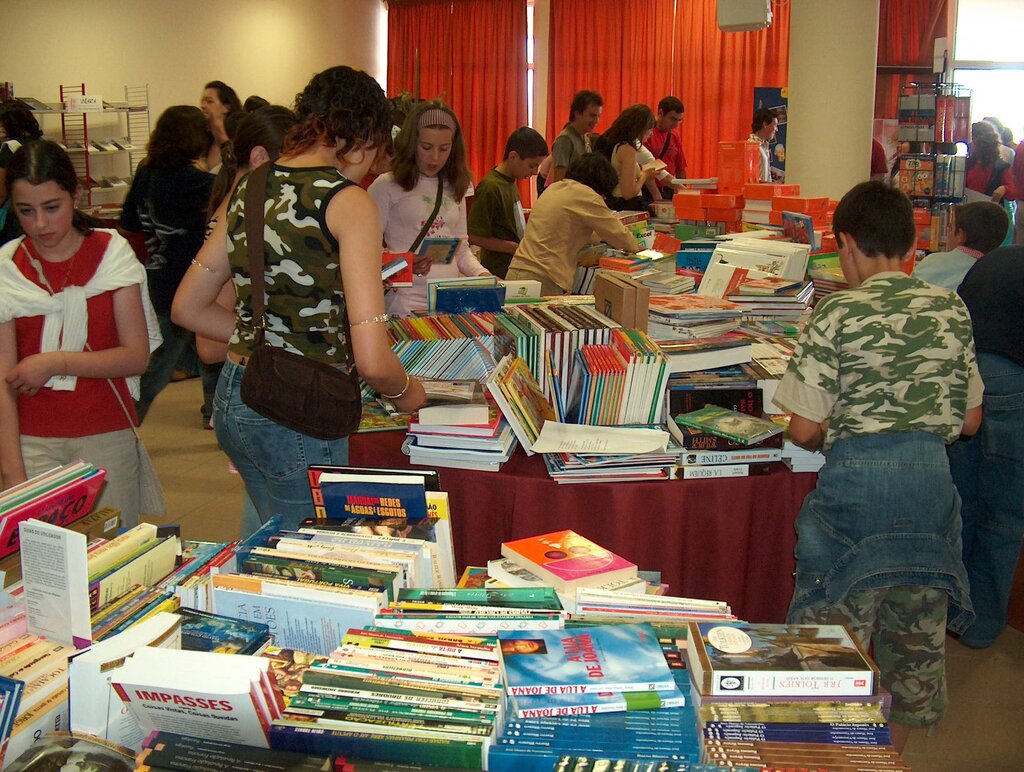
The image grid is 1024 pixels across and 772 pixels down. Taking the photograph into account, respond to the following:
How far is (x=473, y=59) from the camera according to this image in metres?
11.2

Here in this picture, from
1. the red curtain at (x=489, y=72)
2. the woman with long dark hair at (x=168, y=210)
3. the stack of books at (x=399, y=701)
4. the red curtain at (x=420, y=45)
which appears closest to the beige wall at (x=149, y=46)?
the red curtain at (x=420, y=45)

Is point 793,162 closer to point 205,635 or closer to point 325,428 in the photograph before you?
point 325,428

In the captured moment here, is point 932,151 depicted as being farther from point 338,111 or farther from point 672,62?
point 338,111

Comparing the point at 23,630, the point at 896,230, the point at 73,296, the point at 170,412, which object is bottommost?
the point at 170,412

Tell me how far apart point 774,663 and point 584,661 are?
0.84ft

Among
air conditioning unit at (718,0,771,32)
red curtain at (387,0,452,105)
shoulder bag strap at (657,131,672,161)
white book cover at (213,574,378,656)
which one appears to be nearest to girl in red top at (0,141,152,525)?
white book cover at (213,574,378,656)

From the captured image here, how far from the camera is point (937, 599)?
7.48 feet

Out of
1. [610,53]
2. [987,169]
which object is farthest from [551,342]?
[610,53]

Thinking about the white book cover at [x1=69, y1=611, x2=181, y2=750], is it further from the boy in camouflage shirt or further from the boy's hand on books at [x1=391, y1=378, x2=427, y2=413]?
the boy in camouflage shirt

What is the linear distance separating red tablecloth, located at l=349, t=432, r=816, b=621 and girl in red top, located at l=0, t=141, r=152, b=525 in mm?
860

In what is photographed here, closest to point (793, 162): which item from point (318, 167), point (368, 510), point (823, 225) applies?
point (823, 225)

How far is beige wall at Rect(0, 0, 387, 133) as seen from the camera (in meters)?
9.05

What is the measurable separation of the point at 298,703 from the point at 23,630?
54 centimetres

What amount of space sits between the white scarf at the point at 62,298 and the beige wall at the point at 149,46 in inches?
295
